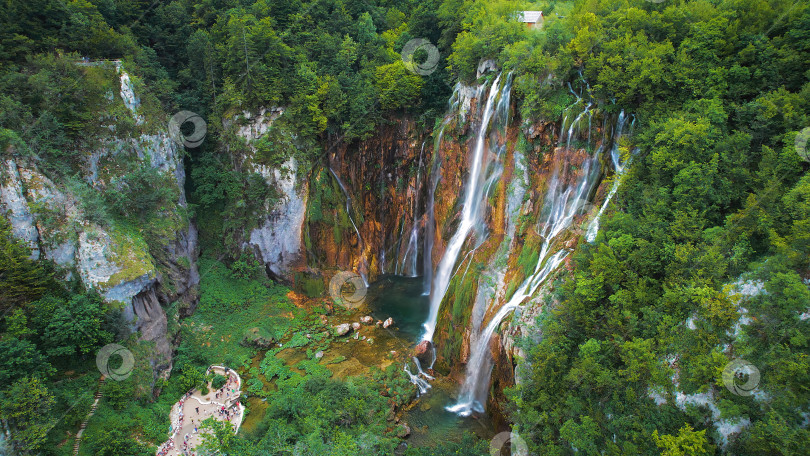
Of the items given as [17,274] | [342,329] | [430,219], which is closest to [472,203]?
[430,219]

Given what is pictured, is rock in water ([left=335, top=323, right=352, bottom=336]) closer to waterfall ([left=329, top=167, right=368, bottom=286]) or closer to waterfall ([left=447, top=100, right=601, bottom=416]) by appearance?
waterfall ([left=329, top=167, right=368, bottom=286])

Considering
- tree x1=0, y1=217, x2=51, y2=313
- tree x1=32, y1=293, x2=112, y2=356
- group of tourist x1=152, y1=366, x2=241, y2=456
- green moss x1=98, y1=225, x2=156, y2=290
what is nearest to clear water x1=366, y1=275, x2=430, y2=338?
group of tourist x1=152, y1=366, x2=241, y2=456

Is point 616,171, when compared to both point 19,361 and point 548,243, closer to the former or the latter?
point 548,243

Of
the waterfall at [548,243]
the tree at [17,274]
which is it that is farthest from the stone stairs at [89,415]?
the waterfall at [548,243]

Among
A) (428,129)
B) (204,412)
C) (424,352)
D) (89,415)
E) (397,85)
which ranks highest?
(397,85)

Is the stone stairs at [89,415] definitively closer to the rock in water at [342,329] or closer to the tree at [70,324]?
the tree at [70,324]

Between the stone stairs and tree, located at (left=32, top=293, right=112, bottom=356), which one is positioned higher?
tree, located at (left=32, top=293, right=112, bottom=356)
